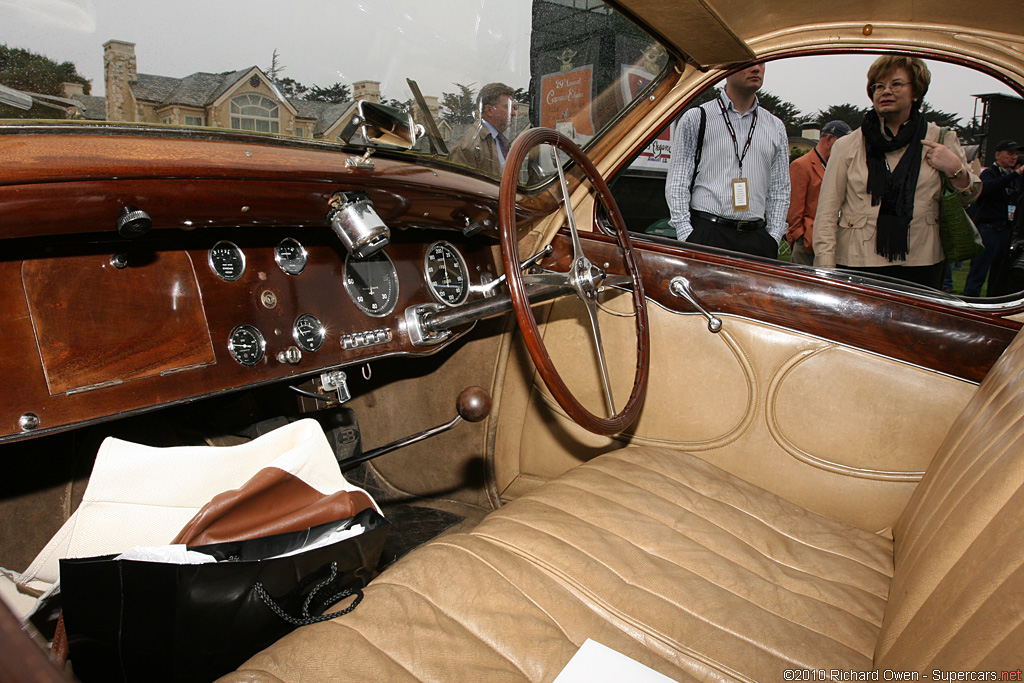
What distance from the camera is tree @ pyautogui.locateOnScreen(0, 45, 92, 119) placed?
3.17 ft

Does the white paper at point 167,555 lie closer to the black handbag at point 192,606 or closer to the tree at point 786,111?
the black handbag at point 192,606

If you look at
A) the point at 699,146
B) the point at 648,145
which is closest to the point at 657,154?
the point at 648,145

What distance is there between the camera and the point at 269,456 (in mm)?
1169

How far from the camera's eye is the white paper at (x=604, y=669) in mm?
899

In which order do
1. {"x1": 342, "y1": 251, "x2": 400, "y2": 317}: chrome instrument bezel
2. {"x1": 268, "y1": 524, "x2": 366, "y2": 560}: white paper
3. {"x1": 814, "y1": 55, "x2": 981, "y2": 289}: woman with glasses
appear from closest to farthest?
1. {"x1": 268, "y1": 524, "x2": 366, "y2": 560}: white paper
2. {"x1": 342, "y1": 251, "x2": 400, "y2": 317}: chrome instrument bezel
3. {"x1": 814, "y1": 55, "x2": 981, "y2": 289}: woman with glasses

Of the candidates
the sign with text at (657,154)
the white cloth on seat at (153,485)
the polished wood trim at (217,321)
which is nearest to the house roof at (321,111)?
the polished wood trim at (217,321)

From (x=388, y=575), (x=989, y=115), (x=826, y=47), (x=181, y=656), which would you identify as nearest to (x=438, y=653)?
(x=388, y=575)

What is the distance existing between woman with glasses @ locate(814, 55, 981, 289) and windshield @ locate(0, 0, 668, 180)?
2.63ft

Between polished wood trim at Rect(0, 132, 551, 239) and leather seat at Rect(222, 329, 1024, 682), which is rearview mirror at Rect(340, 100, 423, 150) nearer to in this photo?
polished wood trim at Rect(0, 132, 551, 239)

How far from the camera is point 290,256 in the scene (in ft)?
5.07

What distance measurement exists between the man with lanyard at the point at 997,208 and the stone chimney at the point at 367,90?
1.63 m

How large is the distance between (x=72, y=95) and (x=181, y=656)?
2.98 ft

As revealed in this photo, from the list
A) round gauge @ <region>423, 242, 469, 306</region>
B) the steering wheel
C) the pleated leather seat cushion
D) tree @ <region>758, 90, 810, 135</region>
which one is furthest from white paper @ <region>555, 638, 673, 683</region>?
tree @ <region>758, 90, 810, 135</region>

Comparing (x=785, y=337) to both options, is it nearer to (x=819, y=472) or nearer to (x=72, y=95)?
(x=819, y=472)
